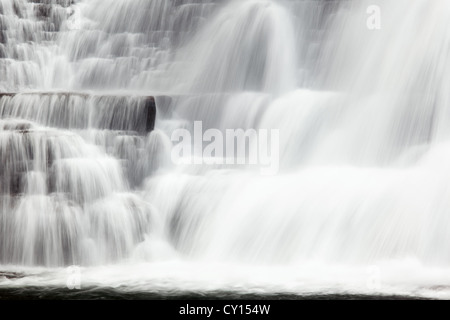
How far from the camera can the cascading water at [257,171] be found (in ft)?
24.1

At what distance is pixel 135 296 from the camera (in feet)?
21.8

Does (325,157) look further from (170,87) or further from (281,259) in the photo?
(170,87)

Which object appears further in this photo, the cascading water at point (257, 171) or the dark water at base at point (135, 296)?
the cascading water at point (257, 171)

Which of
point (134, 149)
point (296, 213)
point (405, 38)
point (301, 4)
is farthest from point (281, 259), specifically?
point (301, 4)

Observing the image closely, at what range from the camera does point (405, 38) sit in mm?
9656

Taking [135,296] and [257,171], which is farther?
[257,171]

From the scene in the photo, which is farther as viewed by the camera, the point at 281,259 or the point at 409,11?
the point at 409,11

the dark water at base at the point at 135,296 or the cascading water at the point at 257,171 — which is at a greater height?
the cascading water at the point at 257,171

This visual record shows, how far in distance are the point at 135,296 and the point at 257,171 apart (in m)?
2.67

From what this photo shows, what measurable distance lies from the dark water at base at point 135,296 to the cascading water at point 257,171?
6.4 inches

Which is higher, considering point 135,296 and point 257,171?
point 257,171
